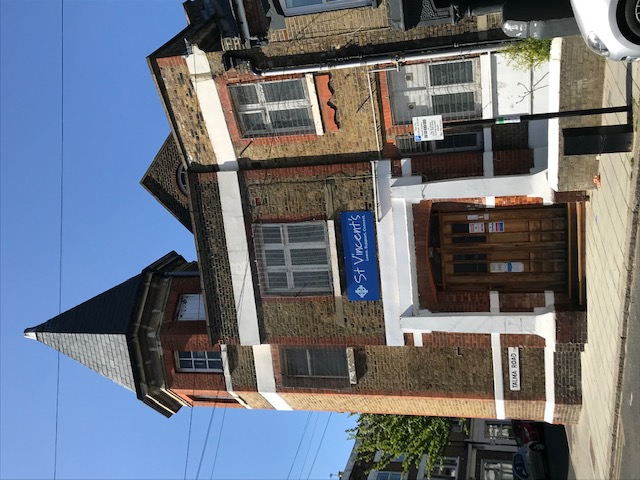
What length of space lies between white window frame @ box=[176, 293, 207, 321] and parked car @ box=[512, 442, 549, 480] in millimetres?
17494

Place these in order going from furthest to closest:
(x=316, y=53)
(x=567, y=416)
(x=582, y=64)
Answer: (x=567, y=416)
(x=316, y=53)
(x=582, y=64)

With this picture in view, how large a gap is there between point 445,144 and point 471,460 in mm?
22774

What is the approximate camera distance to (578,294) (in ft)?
36.1

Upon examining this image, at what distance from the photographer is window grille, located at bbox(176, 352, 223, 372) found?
14031mm

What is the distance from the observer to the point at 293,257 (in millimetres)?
12555

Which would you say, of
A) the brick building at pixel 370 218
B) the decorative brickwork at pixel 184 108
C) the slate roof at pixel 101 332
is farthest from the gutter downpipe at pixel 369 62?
the slate roof at pixel 101 332

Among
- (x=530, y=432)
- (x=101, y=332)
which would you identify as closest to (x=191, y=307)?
(x=101, y=332)

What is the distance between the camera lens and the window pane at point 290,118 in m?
11.6

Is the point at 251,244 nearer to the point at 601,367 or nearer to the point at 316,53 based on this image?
the point at 316,53

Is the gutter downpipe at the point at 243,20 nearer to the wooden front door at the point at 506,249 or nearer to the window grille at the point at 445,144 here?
the window grille at the point at 445,144

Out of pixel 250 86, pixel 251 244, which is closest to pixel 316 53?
pixel 250 86

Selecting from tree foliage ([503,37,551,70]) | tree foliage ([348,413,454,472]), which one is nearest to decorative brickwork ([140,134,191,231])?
tree foliage ([503,37,551,70])

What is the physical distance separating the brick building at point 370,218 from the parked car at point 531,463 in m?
12.9

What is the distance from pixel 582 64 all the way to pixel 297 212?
6.67 metres
